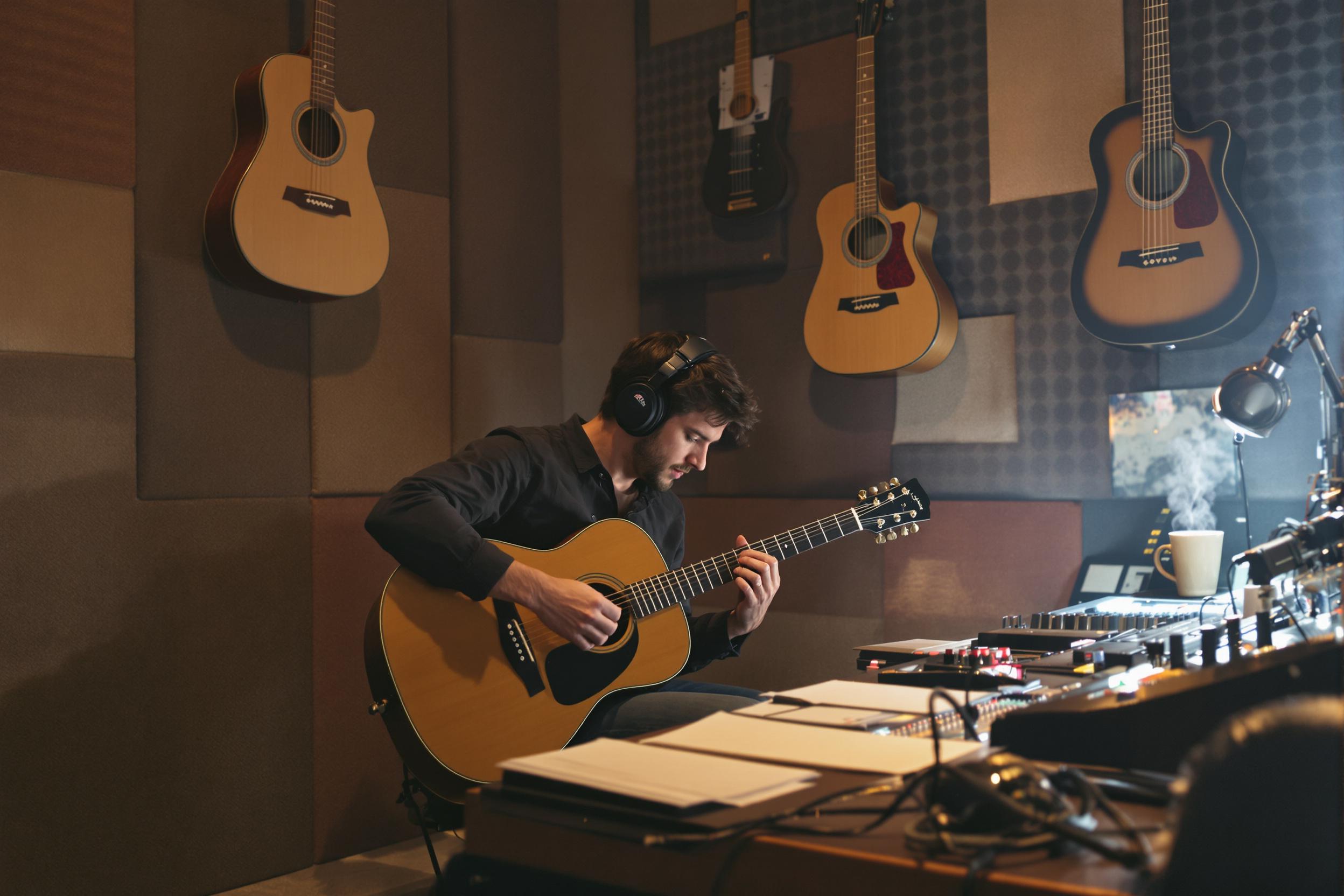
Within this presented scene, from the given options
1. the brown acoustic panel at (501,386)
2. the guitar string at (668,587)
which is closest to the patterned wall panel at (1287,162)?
the guitar string at (668,587)

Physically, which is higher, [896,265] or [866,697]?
[896,265]

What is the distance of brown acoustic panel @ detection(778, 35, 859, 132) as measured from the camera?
10.1 feet

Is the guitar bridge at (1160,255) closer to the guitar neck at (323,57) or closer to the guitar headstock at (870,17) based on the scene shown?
the guitar headstock at (870,17)

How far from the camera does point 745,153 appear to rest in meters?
3.19

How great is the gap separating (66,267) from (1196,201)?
252 centimetres

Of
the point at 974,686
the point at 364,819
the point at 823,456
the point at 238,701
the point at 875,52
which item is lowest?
the point at 364,819

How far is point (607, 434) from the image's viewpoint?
96.7 inches

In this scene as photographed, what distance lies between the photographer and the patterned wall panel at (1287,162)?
230 cm

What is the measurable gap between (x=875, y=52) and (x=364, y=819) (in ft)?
8.47

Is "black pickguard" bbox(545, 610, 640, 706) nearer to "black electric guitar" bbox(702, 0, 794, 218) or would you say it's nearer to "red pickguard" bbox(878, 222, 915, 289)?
"red pickguard" bbox(878, 222, 915, 289)

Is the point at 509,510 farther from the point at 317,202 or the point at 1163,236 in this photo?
the point at 1163,236

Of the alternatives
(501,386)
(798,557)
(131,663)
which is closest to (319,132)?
(501,386)

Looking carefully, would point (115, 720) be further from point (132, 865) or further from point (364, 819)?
point (364, 819)

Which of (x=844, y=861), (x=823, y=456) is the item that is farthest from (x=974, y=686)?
(x=823, y=456)
